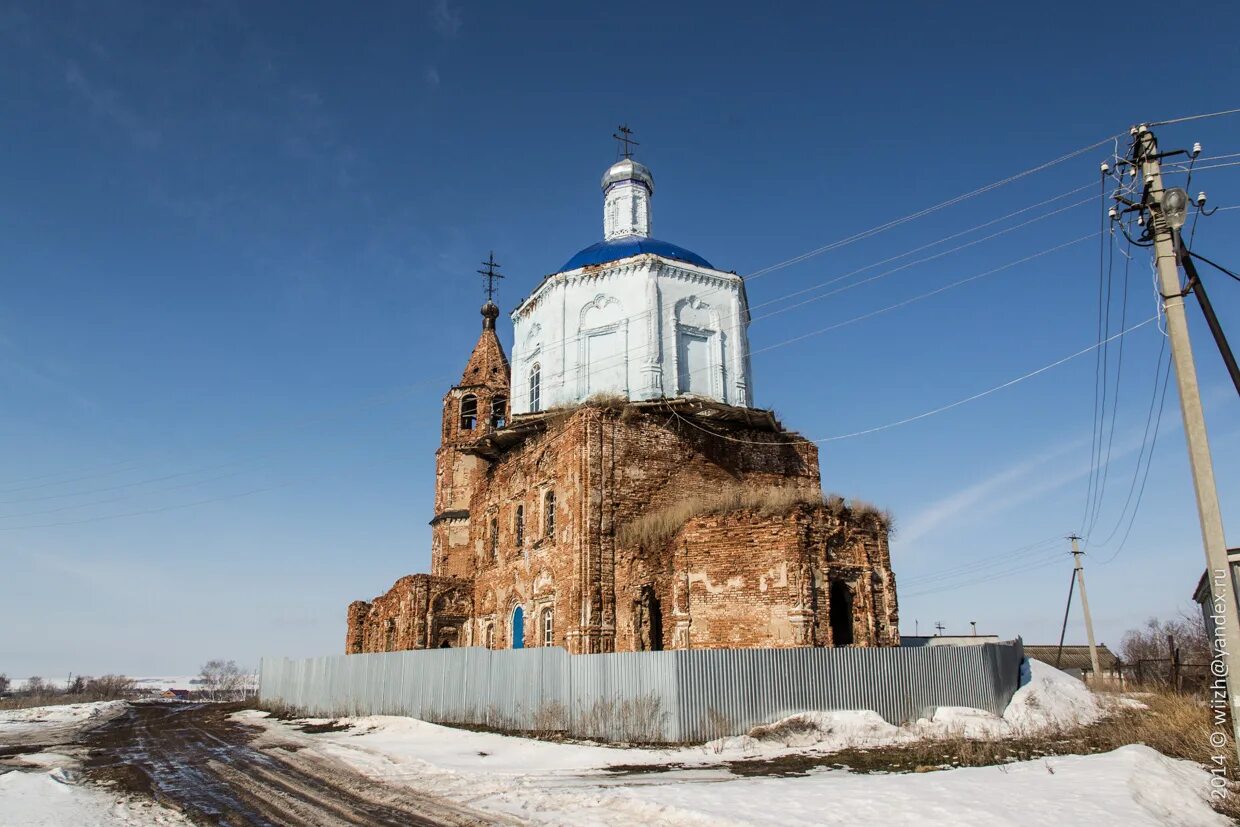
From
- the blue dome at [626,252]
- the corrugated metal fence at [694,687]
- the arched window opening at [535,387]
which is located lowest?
the corrugated metal fence at [694,687]

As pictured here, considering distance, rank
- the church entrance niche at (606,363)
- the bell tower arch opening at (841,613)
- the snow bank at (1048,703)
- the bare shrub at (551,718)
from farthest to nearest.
→ the church entrance niche at (606,363)
the bell tower arch opening at (841,613)
the snow bank at (1048,703)
the bare shrub at (551,718)

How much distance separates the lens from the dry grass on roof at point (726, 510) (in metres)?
16.9

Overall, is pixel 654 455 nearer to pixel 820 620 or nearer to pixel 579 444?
pixel 579 444

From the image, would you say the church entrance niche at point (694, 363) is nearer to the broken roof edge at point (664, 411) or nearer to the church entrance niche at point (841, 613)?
the broken roof edge at point (664, 411)

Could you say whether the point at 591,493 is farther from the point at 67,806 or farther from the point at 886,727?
the point at 67,806

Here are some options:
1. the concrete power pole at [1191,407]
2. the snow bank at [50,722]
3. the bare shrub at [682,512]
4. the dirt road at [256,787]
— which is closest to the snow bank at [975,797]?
the concrete power pole at [1191,407]

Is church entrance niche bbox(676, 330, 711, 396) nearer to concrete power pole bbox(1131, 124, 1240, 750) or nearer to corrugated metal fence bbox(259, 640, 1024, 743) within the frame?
corrugated metal fence bbox(259, 640, 1024, 743)

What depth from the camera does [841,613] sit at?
17.1 m

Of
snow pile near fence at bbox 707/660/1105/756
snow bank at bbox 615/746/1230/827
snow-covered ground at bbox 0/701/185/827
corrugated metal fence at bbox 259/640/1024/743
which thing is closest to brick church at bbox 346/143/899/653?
corrugated metal fence at bbox 259/640/1024/743

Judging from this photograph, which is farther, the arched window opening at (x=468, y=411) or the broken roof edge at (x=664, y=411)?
the arched window opening at (x=468, y=411)

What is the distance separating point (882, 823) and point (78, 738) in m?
18.9

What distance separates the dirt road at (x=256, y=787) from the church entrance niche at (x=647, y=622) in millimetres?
7043

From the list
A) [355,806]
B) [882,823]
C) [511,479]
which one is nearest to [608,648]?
[511,479]

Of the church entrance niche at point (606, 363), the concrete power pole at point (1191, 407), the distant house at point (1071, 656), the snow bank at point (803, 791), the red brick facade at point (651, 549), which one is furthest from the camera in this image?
the distant house at point (1071, 656)
